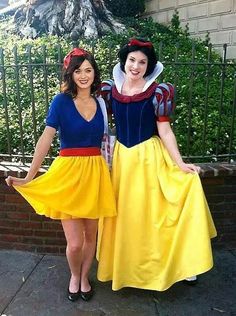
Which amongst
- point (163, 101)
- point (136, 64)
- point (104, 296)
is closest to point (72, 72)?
point (136, 64)

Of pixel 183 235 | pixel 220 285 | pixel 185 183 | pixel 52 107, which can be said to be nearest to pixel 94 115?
pixel 52 107

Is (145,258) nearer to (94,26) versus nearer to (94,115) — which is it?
(94,115)

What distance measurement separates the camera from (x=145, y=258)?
2.92m

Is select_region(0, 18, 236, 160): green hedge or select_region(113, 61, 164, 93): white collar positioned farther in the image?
select_region(0, 18, 236, 160): green hedge

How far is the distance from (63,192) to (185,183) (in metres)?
0.84

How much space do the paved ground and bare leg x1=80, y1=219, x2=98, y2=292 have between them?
0.43 ft

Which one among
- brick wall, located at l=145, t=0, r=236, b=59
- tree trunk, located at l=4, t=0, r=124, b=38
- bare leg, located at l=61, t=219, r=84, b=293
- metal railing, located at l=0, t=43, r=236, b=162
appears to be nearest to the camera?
bare leg, located at l=61, t=219, r=84, b=293

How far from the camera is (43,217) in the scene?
3.63 metres

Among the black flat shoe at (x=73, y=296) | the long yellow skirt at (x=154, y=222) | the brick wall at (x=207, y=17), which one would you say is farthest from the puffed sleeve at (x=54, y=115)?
the brick wall at (x=207, y=17)

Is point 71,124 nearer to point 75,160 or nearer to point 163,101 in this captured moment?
point 75,160

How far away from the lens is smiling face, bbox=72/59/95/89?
8.55 feet

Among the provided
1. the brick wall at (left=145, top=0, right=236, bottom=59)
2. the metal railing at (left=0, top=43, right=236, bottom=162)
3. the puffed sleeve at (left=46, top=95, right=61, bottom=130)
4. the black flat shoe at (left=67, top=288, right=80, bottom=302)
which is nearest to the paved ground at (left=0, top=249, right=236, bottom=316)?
the black flat shoe at (left=67, top=288, right=80, bottom=302)

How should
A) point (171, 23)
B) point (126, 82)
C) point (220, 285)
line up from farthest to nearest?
point (171, 23) < point (220, 285) < point (126, 82)

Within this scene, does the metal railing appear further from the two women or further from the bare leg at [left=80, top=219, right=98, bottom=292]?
the bare leg at [left=80, top=219, right=98, bottom=292]
